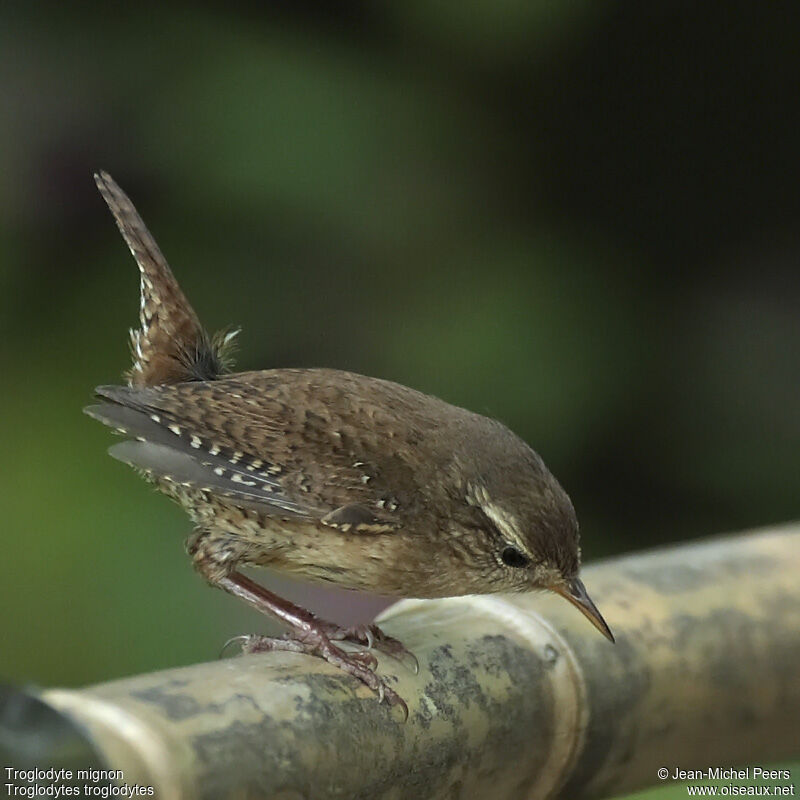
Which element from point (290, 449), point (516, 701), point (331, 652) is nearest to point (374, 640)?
point (331, 652)

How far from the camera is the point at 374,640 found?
2084mm

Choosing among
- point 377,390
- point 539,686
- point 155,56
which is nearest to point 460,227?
point 155,56

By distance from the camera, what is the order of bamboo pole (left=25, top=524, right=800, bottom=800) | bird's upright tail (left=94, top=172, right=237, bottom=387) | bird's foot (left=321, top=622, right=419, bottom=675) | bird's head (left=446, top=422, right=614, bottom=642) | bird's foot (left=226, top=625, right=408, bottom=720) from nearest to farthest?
1. bamboo pole (left=25, top=524, right=800, bottom=800)
2. bird's foot (left=226, top=625, right=408, bottom=720)
3. bird's foot (left=321, top=622, right=419, bottom=675)
4. bird's head (left=446, top=422, right=614, bottom=642)
5. bird's upright tail (left=94, top=172, right=237, bottom=387)

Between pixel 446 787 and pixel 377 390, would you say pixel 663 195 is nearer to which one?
pixel 377 390

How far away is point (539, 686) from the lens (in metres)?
2.00

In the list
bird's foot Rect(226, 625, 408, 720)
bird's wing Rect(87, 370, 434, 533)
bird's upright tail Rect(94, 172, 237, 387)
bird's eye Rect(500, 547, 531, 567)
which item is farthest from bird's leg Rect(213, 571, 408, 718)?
bird's upright tail Rect(94, 172, 237, 387)

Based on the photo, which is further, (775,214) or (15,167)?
(775,214)

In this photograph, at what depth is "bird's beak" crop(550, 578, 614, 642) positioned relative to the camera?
2.07 meters

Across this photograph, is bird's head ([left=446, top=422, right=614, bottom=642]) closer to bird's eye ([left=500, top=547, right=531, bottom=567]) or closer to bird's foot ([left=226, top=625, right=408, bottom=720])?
bird's eye ([left=500, top=547, right=531, bottom=567])

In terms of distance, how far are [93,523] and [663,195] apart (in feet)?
5.64

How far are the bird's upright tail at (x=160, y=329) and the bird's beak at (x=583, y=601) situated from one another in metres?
0.77

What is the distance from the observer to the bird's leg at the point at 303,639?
73.4 inches

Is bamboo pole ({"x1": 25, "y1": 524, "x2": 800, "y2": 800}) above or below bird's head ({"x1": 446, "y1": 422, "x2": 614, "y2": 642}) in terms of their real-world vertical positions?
below

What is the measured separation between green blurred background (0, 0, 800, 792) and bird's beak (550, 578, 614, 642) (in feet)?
4.57
